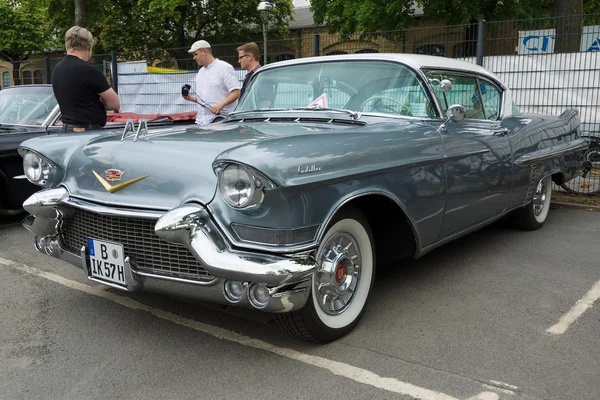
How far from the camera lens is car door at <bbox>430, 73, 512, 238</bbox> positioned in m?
3.60

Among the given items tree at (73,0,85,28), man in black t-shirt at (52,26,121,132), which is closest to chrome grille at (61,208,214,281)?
man in black t-shirt at (52,26,121,132)

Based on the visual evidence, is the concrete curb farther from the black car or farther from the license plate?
the black car

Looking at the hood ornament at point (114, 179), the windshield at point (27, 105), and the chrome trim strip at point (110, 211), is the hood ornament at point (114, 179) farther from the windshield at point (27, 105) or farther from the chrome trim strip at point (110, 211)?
the windshield at point (27, 105)

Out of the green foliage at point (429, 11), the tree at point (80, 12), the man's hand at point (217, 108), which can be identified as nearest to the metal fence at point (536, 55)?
the man's hand at point (217, 108)

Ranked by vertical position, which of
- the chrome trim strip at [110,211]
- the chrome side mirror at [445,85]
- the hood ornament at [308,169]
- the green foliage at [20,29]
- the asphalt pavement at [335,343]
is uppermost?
the green foliage at [20,29]

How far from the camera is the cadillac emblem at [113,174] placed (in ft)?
9.45

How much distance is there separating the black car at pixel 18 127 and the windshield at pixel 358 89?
2.66 metres

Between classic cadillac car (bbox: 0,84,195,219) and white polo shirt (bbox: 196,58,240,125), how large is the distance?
2.75ft

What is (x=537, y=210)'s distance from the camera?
5.31m

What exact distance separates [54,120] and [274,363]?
14.1 feet

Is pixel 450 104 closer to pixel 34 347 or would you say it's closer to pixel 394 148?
pixel 394 148

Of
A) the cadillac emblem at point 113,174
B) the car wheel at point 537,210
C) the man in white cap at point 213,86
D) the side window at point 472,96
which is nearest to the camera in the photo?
the cadillac emblem at point 113,174

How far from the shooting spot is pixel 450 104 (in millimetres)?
3920

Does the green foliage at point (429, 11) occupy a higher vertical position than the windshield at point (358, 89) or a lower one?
higher
